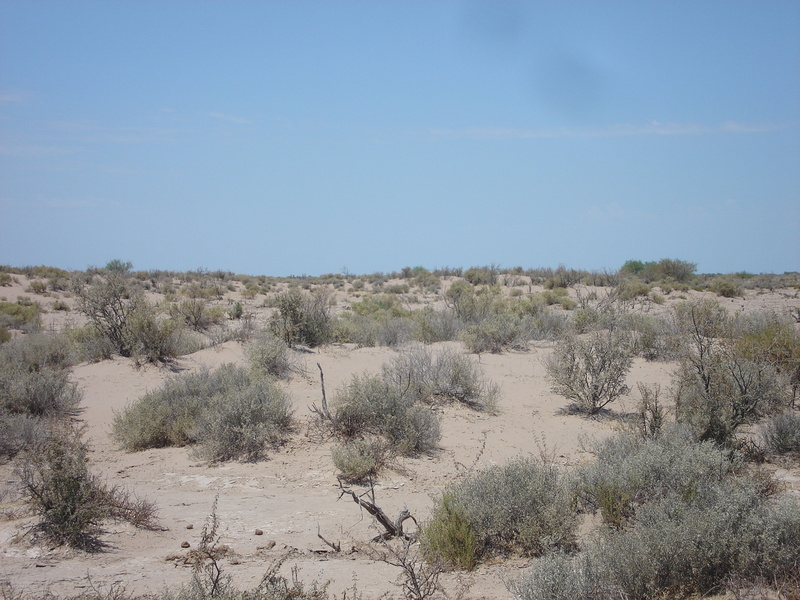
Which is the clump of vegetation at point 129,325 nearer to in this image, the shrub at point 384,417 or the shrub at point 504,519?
the shrub at point 384,417

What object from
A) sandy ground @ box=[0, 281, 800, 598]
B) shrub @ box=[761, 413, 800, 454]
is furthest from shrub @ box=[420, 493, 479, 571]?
shrub @ box=[761, 413, 800, 454]

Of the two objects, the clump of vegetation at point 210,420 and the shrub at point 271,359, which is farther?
the shrub at point 271,359

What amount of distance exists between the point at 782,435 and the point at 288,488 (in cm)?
693

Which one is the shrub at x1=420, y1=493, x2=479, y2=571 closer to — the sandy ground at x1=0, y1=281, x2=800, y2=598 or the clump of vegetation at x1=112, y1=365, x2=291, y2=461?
the sandy ground at x1=0, y1=281, x2=800, y2=598

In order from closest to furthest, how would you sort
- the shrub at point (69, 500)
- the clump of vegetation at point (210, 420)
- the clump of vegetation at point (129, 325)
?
the shrub at point (69, 500) → the clump of vegetation at point (210, 420) → the clump of vegetation at point (129, 325)

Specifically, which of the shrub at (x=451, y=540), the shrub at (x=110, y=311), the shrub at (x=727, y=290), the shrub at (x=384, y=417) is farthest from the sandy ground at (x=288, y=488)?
the shrub at (x=727, y=290)

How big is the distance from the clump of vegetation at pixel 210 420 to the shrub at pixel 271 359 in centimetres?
174

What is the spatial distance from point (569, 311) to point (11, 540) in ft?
70.7

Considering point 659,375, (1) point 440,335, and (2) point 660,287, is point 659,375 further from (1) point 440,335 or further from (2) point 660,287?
(2) point 660,287

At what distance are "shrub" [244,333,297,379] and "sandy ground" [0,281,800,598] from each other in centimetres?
37

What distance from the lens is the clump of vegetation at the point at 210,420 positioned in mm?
8844

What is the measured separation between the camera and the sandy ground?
4.92 meters

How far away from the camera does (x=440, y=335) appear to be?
17281 millimetres

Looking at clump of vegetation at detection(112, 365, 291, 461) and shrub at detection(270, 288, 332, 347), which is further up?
shrub at detection(270, 288, 332, 347)
